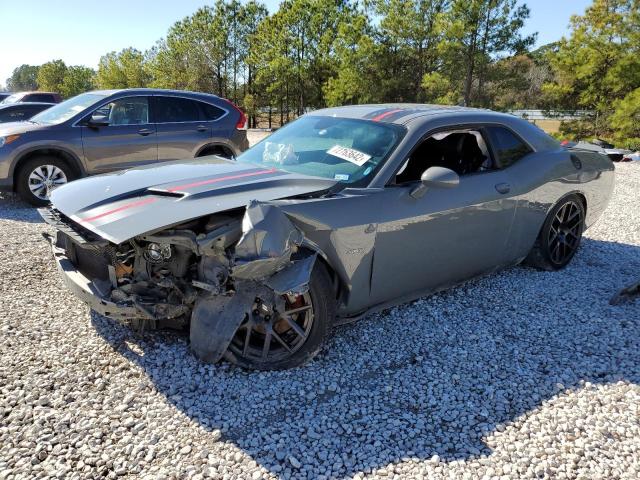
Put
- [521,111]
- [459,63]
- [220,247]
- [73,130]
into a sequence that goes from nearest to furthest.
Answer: [220,247] → [73,130] → [459,63] → [521,111]

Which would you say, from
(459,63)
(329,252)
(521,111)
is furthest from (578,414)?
(521,111)

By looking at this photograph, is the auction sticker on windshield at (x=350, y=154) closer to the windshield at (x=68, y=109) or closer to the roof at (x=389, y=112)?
the roof at (x=389, y=112)

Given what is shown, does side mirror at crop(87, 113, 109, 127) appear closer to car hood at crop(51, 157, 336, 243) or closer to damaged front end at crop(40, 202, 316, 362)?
car hood at crop(51, 157, 336, 243)

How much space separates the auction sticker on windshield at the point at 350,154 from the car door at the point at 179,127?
487 centimetres

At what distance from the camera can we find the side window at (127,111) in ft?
24.3

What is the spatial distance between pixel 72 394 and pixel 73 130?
5.53 meters

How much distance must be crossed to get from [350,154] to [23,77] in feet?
488

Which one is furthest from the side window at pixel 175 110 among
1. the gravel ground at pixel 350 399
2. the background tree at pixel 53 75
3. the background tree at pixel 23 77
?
the background tree at pixel 23 77

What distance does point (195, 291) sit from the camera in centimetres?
281

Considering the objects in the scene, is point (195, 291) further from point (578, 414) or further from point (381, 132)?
point (578, 414)

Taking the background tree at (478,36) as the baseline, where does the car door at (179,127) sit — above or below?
below

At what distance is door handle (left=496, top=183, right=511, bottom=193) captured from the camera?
152 inches

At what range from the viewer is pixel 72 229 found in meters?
3.01

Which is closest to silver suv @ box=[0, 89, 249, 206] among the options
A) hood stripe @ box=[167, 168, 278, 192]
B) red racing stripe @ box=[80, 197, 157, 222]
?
hood stripe @ box=[167, 168, 278, 192]
